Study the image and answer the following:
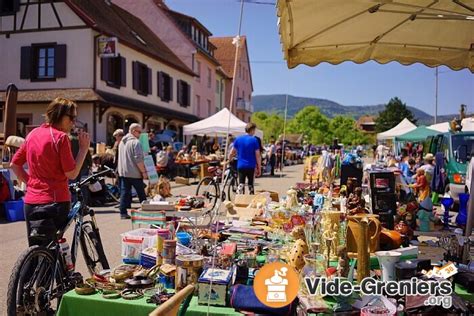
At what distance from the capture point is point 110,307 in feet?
8.64

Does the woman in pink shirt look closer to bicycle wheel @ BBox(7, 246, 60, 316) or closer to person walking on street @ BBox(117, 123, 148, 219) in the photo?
bicycle wheel @ BBox(7, 246, 60, 316)

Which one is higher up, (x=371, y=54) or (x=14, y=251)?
(x=371, y=54)

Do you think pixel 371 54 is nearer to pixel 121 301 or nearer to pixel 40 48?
pixel 121 301

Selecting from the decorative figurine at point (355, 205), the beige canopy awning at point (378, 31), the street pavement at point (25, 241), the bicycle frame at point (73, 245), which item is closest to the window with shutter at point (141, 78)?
the street pavement at point (25, 241)

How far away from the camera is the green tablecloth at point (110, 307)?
8.21ft

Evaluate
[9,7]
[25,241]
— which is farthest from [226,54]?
[25,241]

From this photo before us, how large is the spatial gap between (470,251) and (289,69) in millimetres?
3187

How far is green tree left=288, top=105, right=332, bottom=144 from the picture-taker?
106 metres

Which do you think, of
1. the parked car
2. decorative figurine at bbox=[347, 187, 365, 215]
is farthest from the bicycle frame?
the parked car

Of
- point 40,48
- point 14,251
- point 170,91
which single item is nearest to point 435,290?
point 14,251

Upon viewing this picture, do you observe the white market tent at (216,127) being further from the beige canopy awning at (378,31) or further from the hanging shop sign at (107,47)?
the beige canopy awning at (378,31)

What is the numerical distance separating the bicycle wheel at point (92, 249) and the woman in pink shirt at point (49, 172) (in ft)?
1.82

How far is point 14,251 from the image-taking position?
657 cm

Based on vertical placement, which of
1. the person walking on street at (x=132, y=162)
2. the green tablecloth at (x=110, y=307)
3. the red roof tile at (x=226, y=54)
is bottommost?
the green tablecloth at (x=110, y=307)
